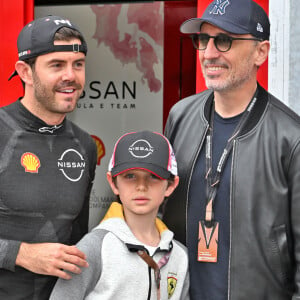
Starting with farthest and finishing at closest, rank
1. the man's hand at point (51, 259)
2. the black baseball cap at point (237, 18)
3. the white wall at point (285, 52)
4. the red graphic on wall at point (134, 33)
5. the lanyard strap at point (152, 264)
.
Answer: the red graphic on wall at point (134, 33)
the white wall at point (285, 52)
the black baseball cap at point (237, 18)
the lanyard strap at point (152, 264)
the man's hand at point (51, 259)

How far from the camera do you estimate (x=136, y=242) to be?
2.28 metres

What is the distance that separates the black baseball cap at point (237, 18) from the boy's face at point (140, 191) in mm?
694

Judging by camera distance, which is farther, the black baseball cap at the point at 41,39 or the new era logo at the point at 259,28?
the new era logo at the point at 259,28

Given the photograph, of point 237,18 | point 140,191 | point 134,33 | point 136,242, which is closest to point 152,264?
point 136,242

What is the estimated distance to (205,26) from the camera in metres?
2.58

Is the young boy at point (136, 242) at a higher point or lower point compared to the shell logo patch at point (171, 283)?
higher

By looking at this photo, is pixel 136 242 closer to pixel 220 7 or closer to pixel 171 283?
pixel 171 283

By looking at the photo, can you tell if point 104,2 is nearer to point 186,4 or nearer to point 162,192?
point 186,4

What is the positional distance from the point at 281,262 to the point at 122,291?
25.6 inches

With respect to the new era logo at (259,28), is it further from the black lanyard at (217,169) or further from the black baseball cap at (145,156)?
the black baseball cap at (145,156)

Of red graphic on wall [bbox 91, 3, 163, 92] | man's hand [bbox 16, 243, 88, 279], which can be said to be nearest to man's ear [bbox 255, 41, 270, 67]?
man's hand [bbox 16, 243, 88, 279]

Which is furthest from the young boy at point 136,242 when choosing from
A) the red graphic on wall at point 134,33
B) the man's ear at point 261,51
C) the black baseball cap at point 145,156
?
the red graphic on wall at point 134,33

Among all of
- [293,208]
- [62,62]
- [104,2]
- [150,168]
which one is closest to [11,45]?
[104,2]

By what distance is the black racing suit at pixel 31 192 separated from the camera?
2.35m
